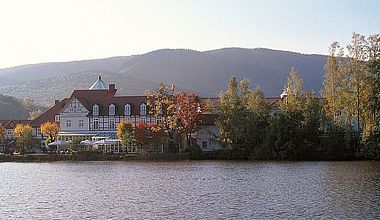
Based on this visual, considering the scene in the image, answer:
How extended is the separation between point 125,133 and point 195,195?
4344cm

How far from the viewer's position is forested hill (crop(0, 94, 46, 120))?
500 ft

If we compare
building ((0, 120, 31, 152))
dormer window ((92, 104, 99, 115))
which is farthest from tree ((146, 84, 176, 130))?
building ((0, 120, 31, 152))

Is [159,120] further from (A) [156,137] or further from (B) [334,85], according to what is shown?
(B) [334,85]

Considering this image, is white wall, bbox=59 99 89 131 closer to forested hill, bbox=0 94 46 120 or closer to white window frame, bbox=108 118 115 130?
white window frame, bbox=108 118 115 130

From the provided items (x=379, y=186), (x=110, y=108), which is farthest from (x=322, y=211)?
(x=110, y=108)

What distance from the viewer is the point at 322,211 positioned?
24.5 metres

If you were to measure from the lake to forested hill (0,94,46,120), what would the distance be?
4446 inches

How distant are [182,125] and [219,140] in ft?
17.3

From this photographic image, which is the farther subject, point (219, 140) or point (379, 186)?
point (219, 140)

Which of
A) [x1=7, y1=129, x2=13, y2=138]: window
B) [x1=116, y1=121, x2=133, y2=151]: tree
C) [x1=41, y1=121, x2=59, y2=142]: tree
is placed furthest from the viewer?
[x1=7, y1=129, x2=13, y2=138]: window

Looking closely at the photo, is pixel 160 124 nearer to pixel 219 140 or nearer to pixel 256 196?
pixel 219 140

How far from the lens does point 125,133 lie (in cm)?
7275

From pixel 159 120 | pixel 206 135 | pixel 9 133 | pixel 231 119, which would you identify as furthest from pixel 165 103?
pixel 9 133

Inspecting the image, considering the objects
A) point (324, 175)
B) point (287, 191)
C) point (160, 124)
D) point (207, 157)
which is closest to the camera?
point (287, 191)
